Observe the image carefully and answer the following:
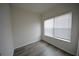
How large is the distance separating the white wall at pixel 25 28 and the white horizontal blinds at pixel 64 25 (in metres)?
0.31

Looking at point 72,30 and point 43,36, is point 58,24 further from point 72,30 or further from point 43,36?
point 43,36

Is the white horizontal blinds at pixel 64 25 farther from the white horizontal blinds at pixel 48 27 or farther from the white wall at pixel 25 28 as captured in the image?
the white wall at pixel 25 28

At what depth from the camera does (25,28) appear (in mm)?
967

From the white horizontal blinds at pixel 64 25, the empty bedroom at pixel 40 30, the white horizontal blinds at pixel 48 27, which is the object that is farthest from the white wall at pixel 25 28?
the white horizontal blinds at pixel 64 25

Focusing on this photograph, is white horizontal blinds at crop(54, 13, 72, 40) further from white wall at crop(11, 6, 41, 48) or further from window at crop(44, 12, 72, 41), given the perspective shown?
white wall at crop(11, 6, 41, 48)

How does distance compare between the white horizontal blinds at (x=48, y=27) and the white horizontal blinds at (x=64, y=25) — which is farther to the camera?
the white horizontal blinds at (x=48, y=27)

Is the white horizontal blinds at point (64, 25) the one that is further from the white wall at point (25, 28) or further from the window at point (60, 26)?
the white wall at point (25, 28)

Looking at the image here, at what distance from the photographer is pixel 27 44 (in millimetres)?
1002

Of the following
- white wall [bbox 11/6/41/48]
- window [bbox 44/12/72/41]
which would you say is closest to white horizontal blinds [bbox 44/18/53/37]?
window [bbox 44/12/72/41]

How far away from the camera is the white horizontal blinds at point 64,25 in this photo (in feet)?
2.55

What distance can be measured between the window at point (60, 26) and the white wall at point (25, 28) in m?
0.17

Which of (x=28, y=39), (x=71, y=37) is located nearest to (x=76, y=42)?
(x=71, y=37)

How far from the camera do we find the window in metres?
0.78

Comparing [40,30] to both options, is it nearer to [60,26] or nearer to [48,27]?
[48,27]
